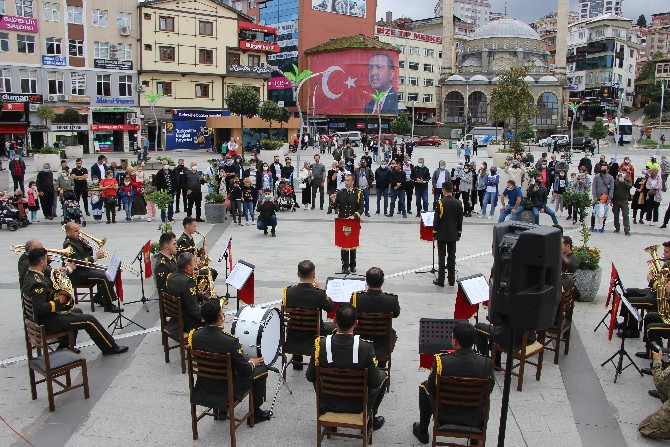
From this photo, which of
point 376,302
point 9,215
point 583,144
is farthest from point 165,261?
point 583,144

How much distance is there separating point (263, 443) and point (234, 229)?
1172cm

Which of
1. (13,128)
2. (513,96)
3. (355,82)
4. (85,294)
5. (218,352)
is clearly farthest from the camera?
(355,82)

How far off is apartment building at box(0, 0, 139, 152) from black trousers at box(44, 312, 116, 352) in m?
39.6

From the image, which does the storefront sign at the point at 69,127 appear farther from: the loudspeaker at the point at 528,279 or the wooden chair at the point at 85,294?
the loudspeaker at the point at 528,279

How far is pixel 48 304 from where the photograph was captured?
729 cm

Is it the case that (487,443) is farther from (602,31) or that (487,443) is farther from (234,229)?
(602,31)

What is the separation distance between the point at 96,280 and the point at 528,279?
7683 mm

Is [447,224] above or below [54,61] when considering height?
below

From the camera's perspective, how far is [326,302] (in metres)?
7.31

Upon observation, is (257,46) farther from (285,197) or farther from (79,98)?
(285,197)

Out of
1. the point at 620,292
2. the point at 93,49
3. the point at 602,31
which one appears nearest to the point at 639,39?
the point at 602,31

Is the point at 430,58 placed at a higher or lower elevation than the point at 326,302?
higher

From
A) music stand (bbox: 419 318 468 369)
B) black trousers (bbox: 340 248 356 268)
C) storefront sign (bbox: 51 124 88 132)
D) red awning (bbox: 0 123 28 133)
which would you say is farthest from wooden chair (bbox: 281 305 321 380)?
storefront sign (bbox: 51 124 88 132)

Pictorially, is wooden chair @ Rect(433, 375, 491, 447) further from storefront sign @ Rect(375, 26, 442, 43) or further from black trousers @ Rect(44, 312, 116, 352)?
storefront sign @ Rect(375, 26, 442, 43)
